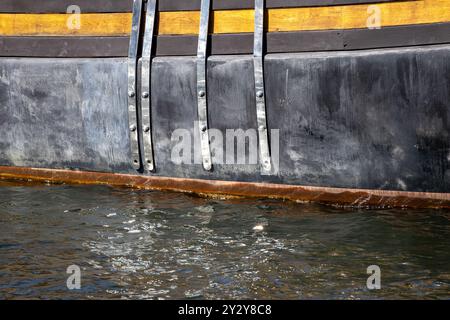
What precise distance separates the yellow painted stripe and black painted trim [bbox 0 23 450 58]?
0.06m

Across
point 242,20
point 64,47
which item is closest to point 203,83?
point 242,20

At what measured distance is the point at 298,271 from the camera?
5.70 meters

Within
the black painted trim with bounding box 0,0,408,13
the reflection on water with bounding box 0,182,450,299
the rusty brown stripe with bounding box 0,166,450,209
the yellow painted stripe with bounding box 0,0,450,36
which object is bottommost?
the reflection on water with bounding box 0,182,450,299

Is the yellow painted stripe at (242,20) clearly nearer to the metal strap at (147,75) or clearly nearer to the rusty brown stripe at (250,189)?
the metal strap at (147,75)

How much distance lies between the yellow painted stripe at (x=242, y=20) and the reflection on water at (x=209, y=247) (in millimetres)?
1360

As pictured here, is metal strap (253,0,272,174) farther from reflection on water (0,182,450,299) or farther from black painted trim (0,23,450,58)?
reflection on water (0,182,450,299)

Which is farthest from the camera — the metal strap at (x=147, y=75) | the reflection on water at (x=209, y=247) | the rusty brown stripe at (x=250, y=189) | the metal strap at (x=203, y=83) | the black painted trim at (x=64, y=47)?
the black painted trim at (x=64, y=47)

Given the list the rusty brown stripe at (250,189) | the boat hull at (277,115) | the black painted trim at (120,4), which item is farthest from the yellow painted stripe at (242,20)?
the rusty brown stripe at (250,189)

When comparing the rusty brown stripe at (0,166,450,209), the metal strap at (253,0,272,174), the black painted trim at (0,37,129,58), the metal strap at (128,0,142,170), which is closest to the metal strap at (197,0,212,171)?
the rusty brown stripe at (0,166,450,209)

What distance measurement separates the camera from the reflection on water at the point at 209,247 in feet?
17.9

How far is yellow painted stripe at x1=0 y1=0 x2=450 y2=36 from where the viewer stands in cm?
656

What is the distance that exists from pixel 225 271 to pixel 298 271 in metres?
0.46

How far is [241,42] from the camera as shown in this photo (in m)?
7.07

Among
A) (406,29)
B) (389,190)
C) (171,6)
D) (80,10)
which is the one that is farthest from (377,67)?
(80,10)
